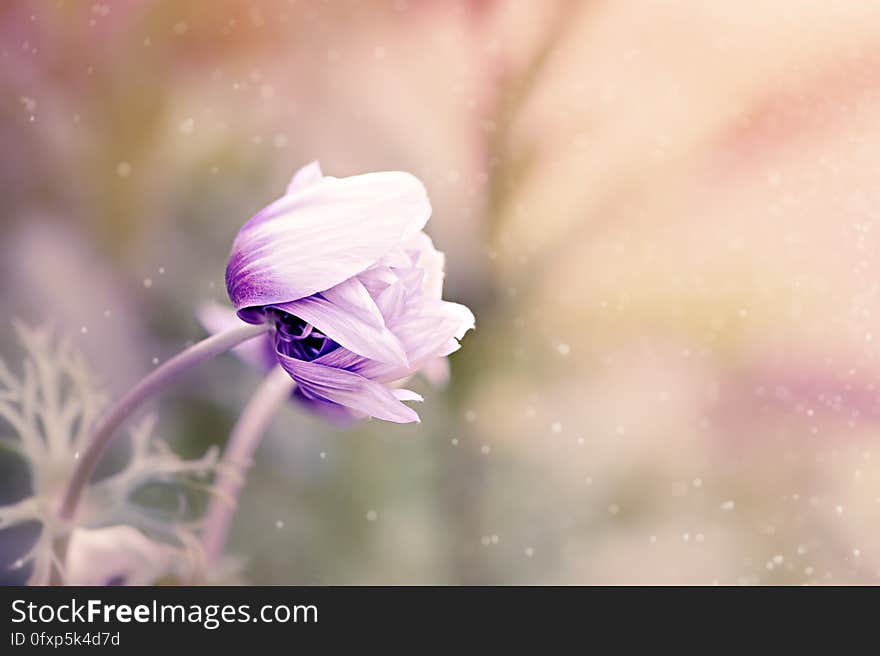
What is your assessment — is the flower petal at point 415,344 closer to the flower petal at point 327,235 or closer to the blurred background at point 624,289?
the flower petal at point 327,235

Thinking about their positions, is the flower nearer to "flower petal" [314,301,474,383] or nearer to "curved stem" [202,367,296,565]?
"flower petal" [314,301,474,383]

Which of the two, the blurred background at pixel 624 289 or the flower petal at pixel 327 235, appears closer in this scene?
the flower petal at pixel 327 235

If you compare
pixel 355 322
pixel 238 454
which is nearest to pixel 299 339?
pixel 355 322

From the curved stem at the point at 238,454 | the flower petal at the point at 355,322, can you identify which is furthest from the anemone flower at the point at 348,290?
the curved stem at the point at 238,454

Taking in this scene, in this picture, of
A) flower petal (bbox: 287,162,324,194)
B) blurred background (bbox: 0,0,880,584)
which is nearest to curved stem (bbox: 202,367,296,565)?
blurred background (bbox: 0,0,880,584)

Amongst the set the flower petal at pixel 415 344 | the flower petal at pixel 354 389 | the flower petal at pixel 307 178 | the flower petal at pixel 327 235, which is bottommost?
the flower petal at pixel 354 389

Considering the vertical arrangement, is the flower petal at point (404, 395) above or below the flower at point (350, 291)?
below
